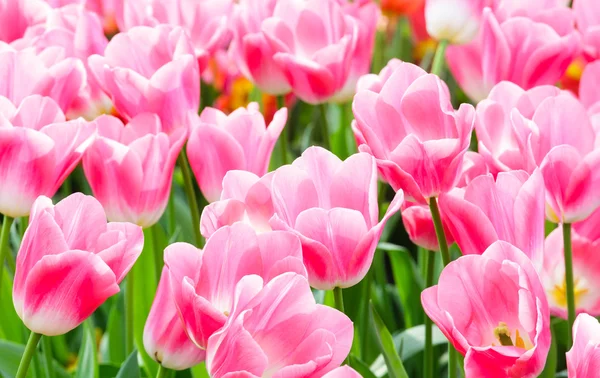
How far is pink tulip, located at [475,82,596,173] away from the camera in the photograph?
0.74 m

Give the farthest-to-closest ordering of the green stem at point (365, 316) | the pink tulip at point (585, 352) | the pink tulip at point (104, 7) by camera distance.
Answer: the pink tulip at point (104, 7)
the green stem at point (365, 316)
the pink tulip at point (585, 352)

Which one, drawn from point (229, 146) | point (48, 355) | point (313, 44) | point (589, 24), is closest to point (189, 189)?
point (229, 146)

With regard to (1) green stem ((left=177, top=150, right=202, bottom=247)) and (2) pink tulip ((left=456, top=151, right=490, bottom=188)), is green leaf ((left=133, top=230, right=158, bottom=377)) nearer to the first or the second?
(1) green stem ((left=177, top=150, right=202, bottom=247))

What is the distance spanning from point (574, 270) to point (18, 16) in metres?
0.81

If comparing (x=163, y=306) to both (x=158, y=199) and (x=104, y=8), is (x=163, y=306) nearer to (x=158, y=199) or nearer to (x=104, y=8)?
(x=158, y=199)

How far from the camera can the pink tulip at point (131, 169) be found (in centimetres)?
81

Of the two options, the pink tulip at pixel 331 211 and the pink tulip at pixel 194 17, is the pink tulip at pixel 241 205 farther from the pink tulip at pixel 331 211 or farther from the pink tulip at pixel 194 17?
the pink tulip at pixel 194 17

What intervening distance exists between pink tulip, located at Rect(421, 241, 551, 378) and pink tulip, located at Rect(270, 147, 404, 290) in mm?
76

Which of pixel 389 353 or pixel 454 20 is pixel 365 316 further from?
pixel 454 20

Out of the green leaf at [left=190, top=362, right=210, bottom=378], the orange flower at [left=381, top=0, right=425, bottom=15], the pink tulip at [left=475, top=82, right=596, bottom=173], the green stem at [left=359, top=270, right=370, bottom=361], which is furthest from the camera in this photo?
the orange flower at [left=381, top=0, right=425, bottom=15]

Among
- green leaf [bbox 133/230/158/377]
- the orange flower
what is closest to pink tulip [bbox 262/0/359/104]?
green leaf [bbox 133/230/158/377]

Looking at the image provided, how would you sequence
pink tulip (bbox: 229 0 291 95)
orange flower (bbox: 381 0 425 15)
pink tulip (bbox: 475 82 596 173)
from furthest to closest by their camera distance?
orange flower (bbox: 381 0 425 15) → pink tulip (bbox: 229 0 291 95) → pink tulip (bbox: 475 82 596 173)

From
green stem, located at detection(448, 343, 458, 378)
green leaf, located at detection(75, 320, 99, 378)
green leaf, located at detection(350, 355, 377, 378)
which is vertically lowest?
green leaf, located at detection(75, 320, 99, 378)

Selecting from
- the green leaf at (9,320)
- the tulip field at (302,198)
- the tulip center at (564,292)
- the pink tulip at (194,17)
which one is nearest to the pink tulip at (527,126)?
the tulip field at (302,198)
